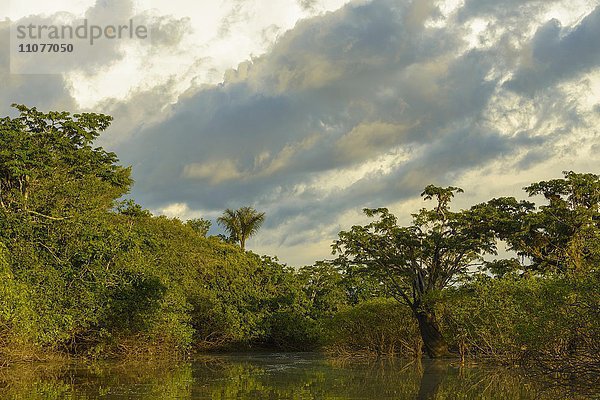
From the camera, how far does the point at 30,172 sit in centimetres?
2975

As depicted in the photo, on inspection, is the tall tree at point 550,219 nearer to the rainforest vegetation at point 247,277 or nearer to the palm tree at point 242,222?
the rainforest vegetation at point 247,277

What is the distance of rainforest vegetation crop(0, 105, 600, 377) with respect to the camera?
75.4ft

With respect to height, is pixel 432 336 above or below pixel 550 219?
below

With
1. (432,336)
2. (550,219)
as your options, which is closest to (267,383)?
(432,336)

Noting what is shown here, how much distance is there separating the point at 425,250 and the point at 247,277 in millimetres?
14634

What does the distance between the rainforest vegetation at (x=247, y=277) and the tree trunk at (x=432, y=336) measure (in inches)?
2.5

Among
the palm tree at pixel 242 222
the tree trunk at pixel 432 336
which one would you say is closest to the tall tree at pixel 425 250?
the tree trunk at pixel 432 336

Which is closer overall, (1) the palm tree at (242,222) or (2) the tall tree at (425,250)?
(2) the tall tree at (425,250)

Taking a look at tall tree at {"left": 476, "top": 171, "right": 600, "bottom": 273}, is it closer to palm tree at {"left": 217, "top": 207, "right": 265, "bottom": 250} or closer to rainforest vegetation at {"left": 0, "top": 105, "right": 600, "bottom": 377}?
rainforest vegetation at {"left": 0, "top": 105, "right": 600, "bottom": 377}

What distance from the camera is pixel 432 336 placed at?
108 feet

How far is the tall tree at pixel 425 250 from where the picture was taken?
32688 mm

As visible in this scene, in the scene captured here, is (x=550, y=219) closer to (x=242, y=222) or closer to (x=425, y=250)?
(x=425, y=250)

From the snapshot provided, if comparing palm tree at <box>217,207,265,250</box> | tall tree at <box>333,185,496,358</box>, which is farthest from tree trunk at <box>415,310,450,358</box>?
palm tree at <box>217,207,265,250</box>

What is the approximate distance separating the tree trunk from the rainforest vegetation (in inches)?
2.5
